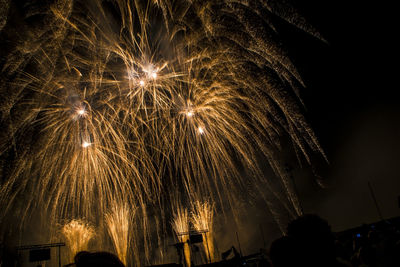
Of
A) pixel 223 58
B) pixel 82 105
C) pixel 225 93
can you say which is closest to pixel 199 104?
pixel 225 93

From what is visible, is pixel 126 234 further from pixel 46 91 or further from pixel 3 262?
pixel 46 91

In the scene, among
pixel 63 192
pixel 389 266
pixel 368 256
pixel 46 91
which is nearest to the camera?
pixel 389 266

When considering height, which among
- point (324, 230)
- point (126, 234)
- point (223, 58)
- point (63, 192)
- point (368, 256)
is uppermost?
point (223, 58)

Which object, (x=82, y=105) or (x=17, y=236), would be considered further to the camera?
(x=17, y=236)

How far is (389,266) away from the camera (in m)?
4.32

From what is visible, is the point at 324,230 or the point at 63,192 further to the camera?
the point at 63,192

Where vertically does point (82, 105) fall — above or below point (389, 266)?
above

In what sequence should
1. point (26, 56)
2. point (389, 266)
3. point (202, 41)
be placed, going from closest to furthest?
point (389, 266) < point (26, 56) < point (202, 41)

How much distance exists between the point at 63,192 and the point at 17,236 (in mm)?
6143

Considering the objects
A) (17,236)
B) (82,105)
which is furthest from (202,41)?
(17,236)

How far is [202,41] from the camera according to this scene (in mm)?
12453

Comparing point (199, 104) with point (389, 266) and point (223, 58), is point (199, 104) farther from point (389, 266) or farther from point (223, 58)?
point (389, 266)

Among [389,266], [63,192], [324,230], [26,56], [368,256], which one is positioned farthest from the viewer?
[63,192]

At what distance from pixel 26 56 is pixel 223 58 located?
8238 mm
